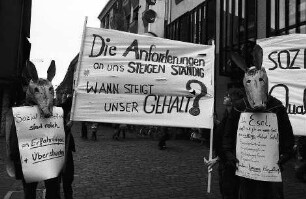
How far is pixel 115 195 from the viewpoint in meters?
5.97

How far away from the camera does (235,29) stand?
13.4 metres

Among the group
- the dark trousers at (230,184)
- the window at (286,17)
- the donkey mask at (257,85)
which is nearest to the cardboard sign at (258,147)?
the donkey mask at (257,85)

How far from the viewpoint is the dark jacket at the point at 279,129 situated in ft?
10.6

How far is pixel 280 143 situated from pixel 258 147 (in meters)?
0.21

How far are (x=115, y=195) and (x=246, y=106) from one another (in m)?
3.40

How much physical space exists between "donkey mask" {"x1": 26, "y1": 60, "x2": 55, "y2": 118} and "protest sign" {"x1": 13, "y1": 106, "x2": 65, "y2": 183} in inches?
4.6

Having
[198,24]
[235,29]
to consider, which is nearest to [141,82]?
[235,29]

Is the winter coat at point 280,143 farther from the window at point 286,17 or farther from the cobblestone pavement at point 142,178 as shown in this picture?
the window at point 286,17

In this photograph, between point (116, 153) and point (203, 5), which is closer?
point (116, 153)

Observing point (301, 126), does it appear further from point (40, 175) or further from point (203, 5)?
point (203, 5)

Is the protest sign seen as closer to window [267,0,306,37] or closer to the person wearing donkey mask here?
the person wearing donkey mask

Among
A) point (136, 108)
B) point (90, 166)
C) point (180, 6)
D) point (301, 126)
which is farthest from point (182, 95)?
point (180, 6)

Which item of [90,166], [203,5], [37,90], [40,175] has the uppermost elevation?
[203,5]

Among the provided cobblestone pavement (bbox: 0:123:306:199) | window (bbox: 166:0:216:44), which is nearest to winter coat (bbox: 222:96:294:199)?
cobblestone pavement (bbox: 0:123:306:199)
